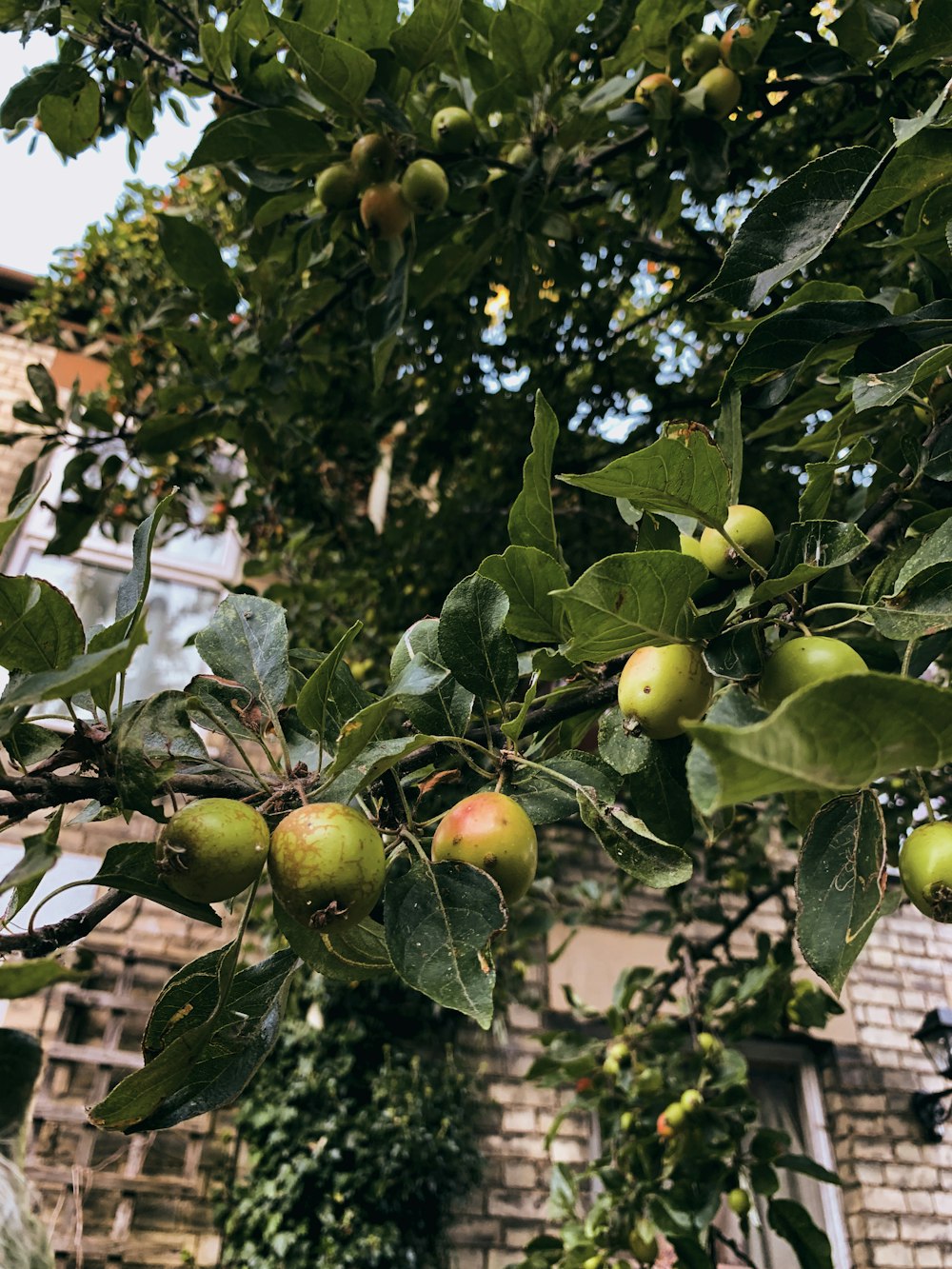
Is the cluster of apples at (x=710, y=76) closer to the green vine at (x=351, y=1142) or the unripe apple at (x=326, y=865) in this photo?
the unripe apple at (x=326, y=865)

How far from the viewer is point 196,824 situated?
0.58 m

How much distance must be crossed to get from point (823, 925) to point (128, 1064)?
3.85 meters

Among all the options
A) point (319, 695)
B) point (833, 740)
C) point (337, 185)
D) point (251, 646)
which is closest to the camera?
point (833, 740)

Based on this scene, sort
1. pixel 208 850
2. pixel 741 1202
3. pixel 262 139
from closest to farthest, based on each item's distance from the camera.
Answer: pixel 208 850, pixel 262 139, pixel 741 1202

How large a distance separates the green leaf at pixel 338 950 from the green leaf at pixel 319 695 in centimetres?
14

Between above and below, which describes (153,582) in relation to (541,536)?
above

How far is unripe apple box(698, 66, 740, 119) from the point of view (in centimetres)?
154

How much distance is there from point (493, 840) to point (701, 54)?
1.50 m

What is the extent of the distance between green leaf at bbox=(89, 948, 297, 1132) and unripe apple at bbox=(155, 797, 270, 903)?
0.09m

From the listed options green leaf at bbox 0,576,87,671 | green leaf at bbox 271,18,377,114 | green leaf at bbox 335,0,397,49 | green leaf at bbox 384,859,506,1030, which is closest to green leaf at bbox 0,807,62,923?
green leaf at bbox 0,576,87,671

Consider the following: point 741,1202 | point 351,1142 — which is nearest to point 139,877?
point 741,1202

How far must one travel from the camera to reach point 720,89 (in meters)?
1.54

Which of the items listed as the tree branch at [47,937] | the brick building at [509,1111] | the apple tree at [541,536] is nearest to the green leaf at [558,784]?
the apple tree at [541,536]

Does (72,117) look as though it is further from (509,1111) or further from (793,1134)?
(793,1134)
